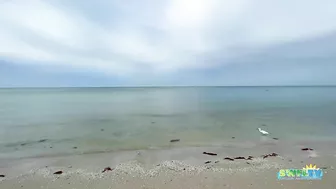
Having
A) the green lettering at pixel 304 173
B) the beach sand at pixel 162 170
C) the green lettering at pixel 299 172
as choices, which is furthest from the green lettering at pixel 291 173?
the beach sand at pixel 162 170

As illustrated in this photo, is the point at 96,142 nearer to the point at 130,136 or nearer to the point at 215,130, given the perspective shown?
the point at 130,136

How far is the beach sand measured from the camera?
7402 mm

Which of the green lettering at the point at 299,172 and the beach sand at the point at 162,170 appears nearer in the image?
the beach sand at the point at 162,170

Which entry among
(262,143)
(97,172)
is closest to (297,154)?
(262,143)

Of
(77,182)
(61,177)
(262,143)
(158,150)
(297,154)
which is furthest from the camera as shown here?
(262,143)

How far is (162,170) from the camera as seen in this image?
29.0 ft

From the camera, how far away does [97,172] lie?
28.7 ft

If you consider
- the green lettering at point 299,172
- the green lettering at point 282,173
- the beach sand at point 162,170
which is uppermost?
the green lettering at point 299,172

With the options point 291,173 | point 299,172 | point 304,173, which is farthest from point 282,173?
point 304,173

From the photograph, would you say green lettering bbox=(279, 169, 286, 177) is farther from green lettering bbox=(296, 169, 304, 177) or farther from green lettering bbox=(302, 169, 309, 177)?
green lettering bbox=(302, 169, 309, 177)

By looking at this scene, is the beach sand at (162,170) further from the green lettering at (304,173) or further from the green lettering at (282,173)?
the green lettering at (304,173)

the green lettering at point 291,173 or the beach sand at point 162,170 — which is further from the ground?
the green lettering at point 291,173

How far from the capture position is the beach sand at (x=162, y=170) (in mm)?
7402

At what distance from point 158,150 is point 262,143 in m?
6.78
